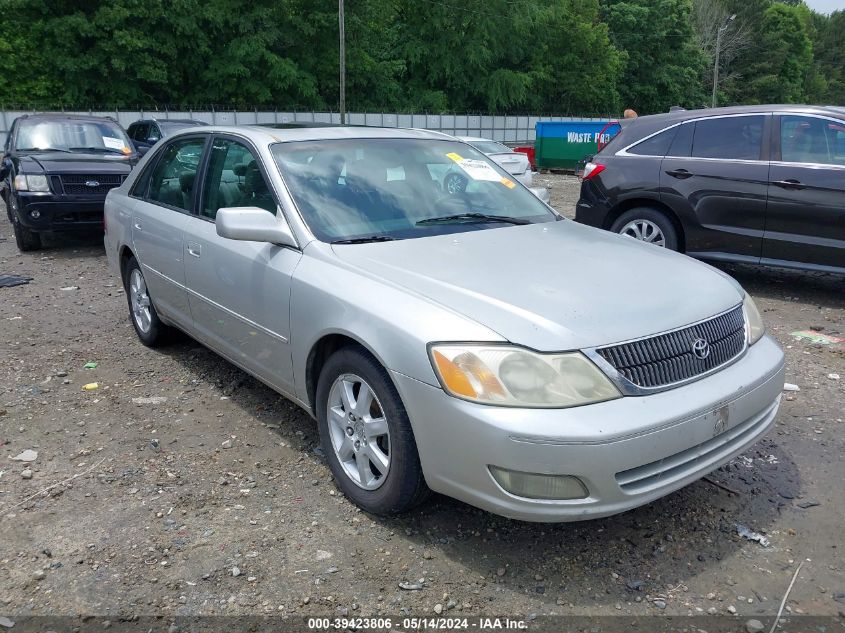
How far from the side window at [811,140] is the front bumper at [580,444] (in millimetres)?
4579

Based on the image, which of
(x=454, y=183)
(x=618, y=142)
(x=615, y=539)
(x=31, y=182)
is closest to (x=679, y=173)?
(x=618, y=142)

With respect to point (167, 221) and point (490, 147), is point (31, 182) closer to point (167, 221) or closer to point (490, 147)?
point (167, 221)

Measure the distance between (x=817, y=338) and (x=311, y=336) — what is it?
4.34m

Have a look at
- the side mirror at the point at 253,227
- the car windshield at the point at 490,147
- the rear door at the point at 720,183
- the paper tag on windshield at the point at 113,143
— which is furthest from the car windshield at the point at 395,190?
the car windshield at the point at 490,147

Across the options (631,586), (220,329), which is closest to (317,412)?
(220,329)

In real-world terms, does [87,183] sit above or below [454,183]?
below

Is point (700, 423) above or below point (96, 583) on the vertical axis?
above

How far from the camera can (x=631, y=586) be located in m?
2.75

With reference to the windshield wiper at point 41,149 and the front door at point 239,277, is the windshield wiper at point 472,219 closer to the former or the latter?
the front door at point 239,277

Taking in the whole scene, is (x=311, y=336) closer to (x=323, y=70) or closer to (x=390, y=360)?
(x=390, y=360)

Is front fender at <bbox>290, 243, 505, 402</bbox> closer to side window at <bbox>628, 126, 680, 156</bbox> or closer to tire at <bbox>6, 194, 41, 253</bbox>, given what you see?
side window at <bbox>628, 126, 680, 156</bbox>

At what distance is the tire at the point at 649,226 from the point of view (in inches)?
289

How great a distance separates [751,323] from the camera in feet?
11.2

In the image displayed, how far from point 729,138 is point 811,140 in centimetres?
73
